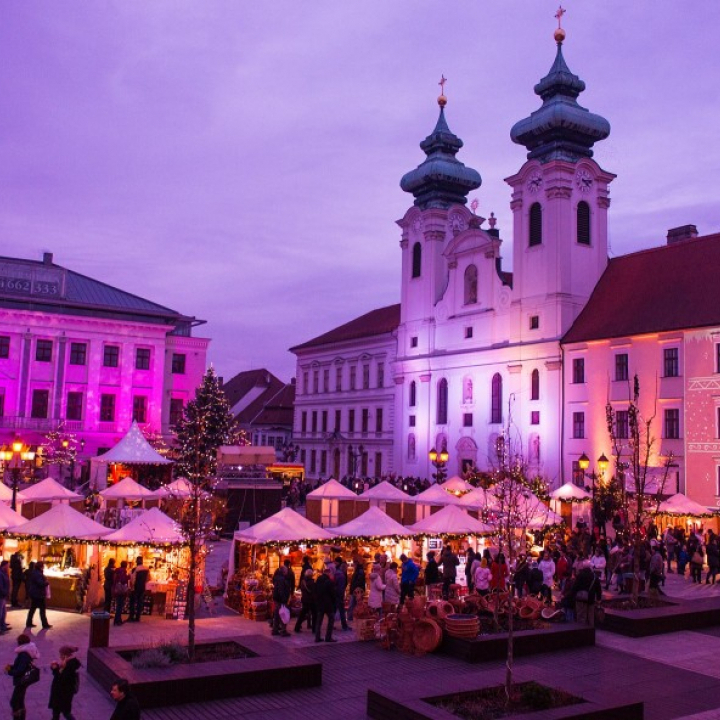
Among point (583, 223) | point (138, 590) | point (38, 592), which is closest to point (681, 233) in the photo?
point (583, 223)

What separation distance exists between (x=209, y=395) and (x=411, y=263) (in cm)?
1770

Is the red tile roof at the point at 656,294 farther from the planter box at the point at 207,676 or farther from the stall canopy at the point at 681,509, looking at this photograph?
the planter box at the point at 207,676

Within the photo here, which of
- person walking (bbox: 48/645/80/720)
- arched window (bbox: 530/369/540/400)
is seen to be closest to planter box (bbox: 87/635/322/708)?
person walking (bbox: 48/645/80/720)

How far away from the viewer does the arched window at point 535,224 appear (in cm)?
4741

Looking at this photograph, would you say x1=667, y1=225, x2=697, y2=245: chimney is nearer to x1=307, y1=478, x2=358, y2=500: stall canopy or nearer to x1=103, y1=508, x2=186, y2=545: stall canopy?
x1=307, y1=478, x2=358, y2=500: stall canopy

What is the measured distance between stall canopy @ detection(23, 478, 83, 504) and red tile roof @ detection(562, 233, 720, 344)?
86.8 feet

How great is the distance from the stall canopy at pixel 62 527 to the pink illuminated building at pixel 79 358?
30369 millimetres

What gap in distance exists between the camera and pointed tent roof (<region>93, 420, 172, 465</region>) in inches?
1476

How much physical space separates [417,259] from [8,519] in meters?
39.9

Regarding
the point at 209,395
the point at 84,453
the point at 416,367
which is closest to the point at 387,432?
the point at 416,367

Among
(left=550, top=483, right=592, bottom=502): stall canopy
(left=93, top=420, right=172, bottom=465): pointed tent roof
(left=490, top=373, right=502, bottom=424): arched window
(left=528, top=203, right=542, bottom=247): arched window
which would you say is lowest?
(left=550, top=483, right=592, bottom=502): stall canopy

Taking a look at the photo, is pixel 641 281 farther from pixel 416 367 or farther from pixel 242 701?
pixel 242 701

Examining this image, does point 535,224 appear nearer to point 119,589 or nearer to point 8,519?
point 8,519

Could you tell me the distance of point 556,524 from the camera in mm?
27281
